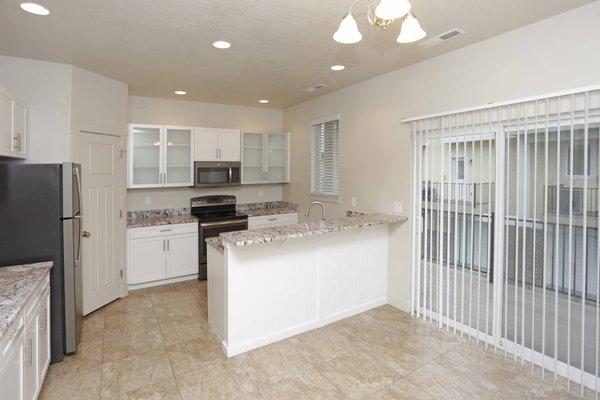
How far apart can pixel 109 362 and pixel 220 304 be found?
972mm

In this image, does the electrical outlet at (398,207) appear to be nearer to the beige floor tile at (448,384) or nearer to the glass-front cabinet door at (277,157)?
the beige floor tile at (448,384)

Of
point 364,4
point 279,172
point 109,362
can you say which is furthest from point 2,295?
point 279,172

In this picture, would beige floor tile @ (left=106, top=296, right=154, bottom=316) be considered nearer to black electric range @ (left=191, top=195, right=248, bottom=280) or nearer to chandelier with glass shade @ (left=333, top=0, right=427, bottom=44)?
black electric range @ (left=191, top=195, right=248, bottom=280)

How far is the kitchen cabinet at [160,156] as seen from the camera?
457 cm

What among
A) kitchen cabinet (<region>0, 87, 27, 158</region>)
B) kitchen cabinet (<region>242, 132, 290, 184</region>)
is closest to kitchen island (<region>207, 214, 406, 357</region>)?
kitchen cabinet (<region>0, 87, 27, 158</region>)

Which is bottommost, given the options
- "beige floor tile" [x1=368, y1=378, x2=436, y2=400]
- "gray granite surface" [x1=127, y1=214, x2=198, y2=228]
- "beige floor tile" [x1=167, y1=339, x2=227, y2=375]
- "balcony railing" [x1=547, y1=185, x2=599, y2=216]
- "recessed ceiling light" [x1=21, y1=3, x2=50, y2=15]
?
"beige floor tile" [x1=368, y1=378, x2=436, y2=400]

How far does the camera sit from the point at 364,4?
7.62 ft

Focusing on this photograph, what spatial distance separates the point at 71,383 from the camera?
2461mm

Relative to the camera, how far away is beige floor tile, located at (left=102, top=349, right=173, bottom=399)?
2.40m

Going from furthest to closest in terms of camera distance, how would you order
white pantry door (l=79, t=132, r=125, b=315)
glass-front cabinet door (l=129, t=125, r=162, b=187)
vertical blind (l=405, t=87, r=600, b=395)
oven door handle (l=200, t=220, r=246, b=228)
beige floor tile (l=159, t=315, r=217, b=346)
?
1. oven door handle (l=200, t=220, r=246, b=228)
2. glass-front cabinet door (l=129, t=125, r=162, b=187)
3. white pantry door (l=79, t=132, r=125, b=315)
4. beige floor tile (l=159, t=315, r=217, b=346)
5. vertical blind (l=405, t=87, r=600, b=395)

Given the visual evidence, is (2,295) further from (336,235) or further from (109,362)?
(336,235)

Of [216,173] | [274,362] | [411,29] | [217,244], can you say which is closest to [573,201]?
[411,29]

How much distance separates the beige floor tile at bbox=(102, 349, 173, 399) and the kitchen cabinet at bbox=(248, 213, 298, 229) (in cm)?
250

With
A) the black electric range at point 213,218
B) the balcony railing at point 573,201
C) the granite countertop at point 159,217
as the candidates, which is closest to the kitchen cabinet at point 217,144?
the black electric range at point 213,218
